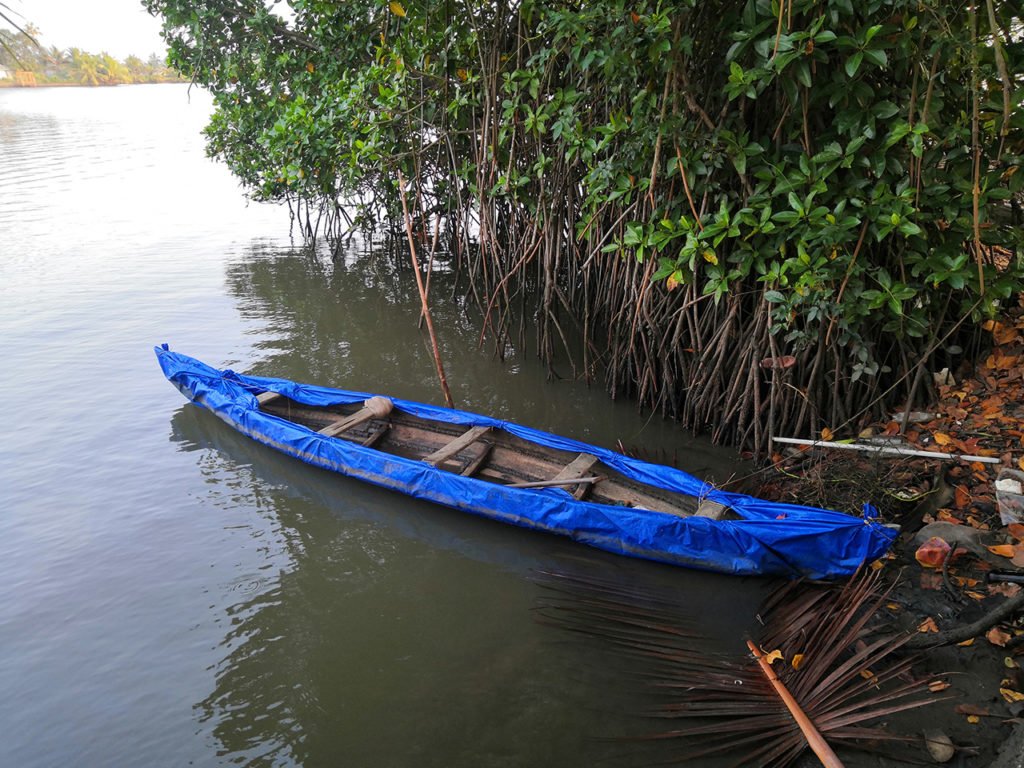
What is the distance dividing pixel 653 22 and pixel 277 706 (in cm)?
449

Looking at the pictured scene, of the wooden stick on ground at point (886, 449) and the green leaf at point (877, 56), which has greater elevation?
the green leaf at point (877, 56)

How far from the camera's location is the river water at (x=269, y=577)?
344 cm

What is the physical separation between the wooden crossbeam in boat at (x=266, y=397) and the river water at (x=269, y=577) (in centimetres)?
43

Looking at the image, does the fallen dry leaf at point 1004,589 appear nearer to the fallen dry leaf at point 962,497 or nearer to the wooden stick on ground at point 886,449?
the fallen dry leaf at point 962,497

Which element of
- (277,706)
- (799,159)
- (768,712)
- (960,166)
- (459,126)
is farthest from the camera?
(459,126)

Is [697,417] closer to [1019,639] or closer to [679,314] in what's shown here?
[679,314]

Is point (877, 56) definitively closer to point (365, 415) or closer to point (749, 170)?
point (749, 170)

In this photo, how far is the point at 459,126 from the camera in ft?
25.7

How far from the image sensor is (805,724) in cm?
301

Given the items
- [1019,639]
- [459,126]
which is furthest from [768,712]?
[459,126]

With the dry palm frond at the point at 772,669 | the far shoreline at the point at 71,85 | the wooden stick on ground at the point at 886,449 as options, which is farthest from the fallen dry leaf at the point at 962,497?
the far shoreline at the point at 71,85

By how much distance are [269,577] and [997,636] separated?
158 inches

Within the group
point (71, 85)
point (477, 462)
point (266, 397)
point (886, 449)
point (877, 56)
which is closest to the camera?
point (877, 56)

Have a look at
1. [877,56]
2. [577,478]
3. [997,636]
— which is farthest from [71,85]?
[997,636]
